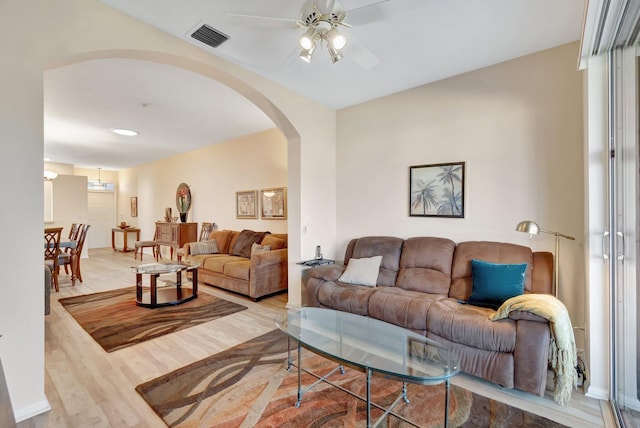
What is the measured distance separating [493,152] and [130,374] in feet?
12.8

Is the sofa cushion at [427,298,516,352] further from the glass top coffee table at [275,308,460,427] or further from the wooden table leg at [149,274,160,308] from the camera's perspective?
the wooden table leg at [149,274,160,308]

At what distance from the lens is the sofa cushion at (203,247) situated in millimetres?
5250

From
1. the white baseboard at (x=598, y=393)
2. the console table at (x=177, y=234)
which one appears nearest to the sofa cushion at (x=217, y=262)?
the console table at (x=177, y=234)

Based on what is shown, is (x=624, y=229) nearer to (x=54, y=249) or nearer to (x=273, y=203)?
(x=273, y=203)

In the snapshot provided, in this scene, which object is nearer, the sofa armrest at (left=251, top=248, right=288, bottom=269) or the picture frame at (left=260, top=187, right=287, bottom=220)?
the sofa armrest at (left=251, top=248, right=288, bottom=269)

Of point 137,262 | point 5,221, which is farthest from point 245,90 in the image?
point 137,262

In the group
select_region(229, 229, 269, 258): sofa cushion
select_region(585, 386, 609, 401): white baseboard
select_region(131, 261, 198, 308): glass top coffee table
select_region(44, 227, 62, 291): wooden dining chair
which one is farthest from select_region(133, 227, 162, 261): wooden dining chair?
select_region(585, 386, 609, 401): white baseboard

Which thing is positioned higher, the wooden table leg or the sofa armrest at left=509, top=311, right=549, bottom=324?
the sofa armrest at left=509, top=311, right=549, bottom=324

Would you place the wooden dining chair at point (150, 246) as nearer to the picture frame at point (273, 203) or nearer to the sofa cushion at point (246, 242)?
the sofa cushion at point (246, 242)

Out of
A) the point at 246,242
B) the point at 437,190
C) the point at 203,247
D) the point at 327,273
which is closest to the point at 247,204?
the point at 246,242

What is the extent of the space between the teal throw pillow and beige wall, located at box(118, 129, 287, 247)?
3264 mm

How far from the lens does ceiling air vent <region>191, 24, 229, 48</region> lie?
2.32 meters

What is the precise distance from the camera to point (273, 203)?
17.0 feet

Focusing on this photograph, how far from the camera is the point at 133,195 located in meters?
9.22
